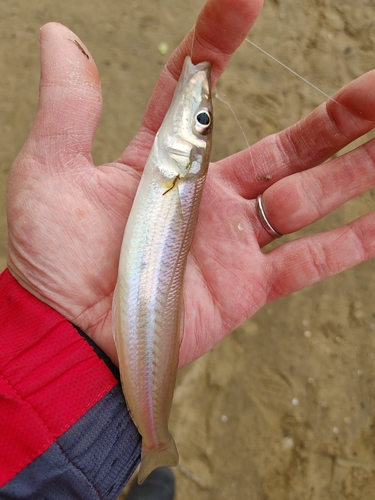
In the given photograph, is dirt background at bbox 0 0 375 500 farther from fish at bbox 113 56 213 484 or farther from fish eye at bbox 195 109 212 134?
fish eye at bbox 195 109 212 134

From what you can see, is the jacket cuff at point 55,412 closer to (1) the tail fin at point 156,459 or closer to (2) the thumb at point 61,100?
(1) the tail fin at point 156,459

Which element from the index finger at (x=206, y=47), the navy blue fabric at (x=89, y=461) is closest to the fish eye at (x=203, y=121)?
the index finger at (x=206, y=47)

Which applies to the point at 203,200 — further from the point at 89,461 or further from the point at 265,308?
the point at 89,461

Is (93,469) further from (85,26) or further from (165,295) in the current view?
(85,26)

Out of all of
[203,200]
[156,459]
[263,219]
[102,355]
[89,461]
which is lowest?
[156,459]

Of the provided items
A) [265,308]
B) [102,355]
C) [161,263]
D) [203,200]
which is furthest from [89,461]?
[265,308]

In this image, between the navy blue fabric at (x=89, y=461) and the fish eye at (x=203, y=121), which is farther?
the fish eye at (x=203, y=121)
